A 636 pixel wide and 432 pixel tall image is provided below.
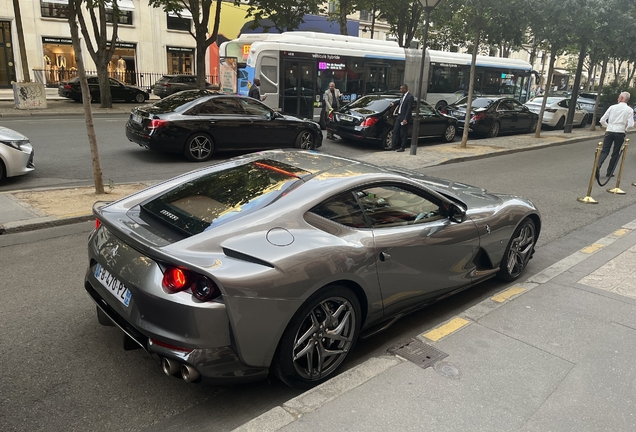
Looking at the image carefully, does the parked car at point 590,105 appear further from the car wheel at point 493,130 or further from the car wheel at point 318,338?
the car wheel at point 318,338

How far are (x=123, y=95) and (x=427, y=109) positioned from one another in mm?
16508

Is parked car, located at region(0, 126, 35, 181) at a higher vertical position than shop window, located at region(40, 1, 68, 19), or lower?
lower

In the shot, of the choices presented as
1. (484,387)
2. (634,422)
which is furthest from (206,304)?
(634,422)

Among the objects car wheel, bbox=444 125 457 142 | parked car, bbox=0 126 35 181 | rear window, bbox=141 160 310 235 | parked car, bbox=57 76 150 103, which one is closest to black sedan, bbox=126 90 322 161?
parked car, bbox=0 126 35 181

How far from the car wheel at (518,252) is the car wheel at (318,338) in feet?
7.49

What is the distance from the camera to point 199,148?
11008mm

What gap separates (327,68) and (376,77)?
2683 mm

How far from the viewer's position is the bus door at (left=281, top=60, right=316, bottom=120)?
1722cm

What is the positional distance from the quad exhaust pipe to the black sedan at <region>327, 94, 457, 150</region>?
38.2ft

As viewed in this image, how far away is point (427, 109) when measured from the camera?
1545 cm

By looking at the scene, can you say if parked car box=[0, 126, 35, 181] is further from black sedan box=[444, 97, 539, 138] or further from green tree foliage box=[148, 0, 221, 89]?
black sedan box=[444, 97, 539, 138]

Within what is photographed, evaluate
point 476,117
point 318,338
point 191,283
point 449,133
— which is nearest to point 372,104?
point 449,133

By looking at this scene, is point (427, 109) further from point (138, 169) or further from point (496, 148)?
point (138, 169)

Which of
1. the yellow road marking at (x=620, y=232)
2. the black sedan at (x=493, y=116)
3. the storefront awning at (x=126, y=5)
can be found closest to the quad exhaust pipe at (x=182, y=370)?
the yellow road marking at (x=620, y=232)
